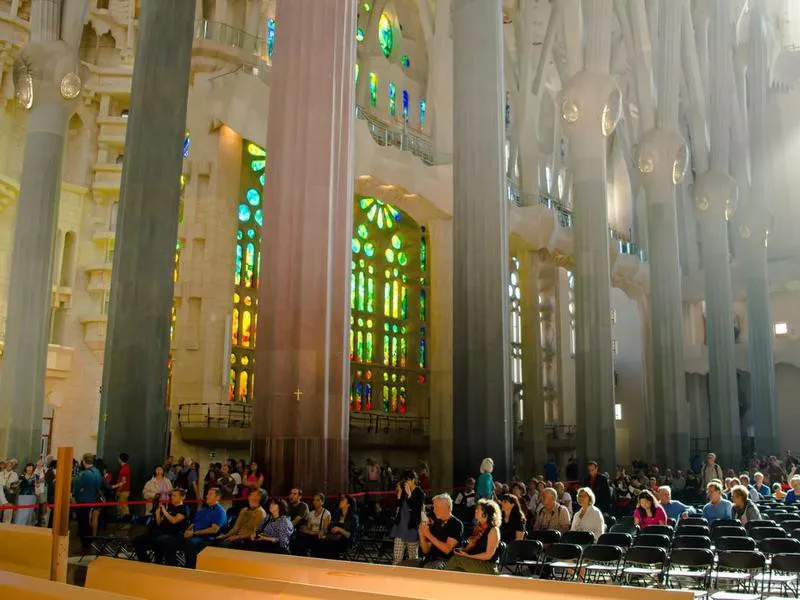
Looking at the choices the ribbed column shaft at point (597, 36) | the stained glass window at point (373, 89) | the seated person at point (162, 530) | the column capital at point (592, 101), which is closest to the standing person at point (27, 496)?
the seated person at point (162, 530)

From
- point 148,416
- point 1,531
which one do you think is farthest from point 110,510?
point 1,531

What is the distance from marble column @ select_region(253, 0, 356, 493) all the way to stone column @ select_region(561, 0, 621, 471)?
45.4 ft

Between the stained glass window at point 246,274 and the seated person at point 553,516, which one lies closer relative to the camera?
the seated person at point 553,516

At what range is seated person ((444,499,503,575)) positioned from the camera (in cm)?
714

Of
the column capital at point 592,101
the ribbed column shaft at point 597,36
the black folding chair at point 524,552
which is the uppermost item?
the ribbed column shaft at point 597,36

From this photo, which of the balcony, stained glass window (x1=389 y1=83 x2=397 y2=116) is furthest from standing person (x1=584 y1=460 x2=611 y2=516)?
stained glass window (x1=389 y1=83 x2=397 y2=116)

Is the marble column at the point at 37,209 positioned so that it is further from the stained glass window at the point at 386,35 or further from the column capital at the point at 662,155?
the column capital at the point at 662,155

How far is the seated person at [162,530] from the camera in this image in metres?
8.66

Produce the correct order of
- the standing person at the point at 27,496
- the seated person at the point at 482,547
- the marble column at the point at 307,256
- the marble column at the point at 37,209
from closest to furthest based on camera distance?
the seated person at the point at 482,547, the marble column at the point at 307,256, the standing person at the point at 27,496, the marble column at the point at 37,209

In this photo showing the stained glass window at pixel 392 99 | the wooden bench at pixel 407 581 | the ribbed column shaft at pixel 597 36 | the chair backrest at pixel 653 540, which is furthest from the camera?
the stained glass window at pixel 392 99

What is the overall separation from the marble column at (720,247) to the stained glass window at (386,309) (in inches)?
480

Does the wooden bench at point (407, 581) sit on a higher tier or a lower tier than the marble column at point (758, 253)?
lower

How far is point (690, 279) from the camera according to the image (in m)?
45.7

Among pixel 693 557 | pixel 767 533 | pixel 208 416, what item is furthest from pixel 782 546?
pixel 208 416
